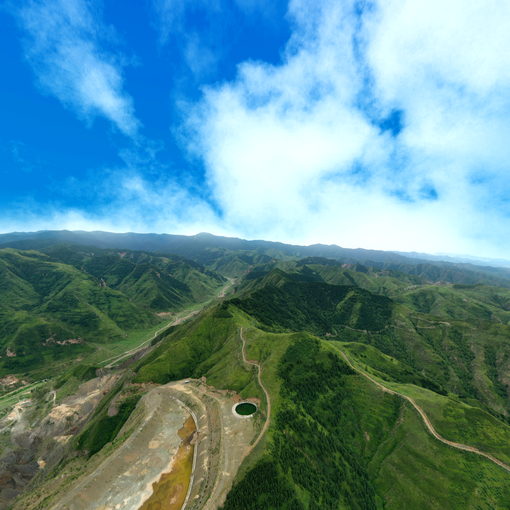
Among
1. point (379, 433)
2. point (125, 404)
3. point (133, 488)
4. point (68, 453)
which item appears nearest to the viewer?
point (133, 488)

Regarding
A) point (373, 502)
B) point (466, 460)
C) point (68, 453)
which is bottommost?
point (68, 453)

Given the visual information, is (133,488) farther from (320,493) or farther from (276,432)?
(320,493)

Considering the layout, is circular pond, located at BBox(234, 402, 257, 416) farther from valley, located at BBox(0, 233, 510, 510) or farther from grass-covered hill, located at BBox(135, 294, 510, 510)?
grass-covered hill, located at BBox(135, 294, 510, 510)

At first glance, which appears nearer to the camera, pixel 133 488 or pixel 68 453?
pixel 133 488

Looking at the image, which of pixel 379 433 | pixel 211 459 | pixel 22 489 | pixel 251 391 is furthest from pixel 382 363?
pixel 22 489

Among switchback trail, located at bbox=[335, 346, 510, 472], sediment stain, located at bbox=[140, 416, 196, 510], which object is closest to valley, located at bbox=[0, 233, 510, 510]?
sediment stain, located at bbox=[140, 416, 196, 510]

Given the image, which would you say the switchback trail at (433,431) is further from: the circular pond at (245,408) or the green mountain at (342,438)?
the circular pond at (245,408)

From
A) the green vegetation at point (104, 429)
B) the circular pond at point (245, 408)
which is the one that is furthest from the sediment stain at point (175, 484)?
the green vegetation at point (104, 429)

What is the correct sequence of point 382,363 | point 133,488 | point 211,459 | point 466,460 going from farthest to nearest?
1. point 382,363
2. point 466,460
3. point 211,459
4. point 133,488
